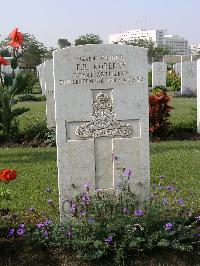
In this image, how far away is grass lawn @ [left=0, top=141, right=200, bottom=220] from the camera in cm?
557

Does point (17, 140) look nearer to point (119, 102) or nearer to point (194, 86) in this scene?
point (119, 102)

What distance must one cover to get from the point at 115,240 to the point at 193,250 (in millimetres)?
681

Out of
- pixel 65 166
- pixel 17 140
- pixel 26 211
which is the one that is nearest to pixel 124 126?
pixel 65 166

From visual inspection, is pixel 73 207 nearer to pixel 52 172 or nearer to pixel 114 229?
pixel 114 229

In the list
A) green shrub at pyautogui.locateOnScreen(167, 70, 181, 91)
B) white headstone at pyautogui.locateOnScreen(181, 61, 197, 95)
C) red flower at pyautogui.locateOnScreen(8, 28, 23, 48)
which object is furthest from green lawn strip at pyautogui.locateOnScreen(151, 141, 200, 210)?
green shrub at pyautogui.locateOnScreen(167, 70, 181, 91)

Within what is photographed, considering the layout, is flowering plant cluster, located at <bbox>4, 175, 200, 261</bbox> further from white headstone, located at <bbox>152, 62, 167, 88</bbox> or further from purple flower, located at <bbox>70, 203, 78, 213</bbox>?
white headstone, located at <bbox>152, 62, 167, 88</bbox>

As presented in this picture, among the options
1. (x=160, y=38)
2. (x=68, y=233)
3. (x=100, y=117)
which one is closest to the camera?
(x=68, y=233)

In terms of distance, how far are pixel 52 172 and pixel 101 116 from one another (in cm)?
291

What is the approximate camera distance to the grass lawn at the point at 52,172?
5.57 metres

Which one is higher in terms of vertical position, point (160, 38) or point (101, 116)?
point (160, 38)

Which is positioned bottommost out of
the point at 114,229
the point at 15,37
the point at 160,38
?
the point at 114,229

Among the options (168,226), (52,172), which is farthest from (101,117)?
(52,172)

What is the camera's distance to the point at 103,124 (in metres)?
4.38

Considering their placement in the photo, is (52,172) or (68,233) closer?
(68,233)
